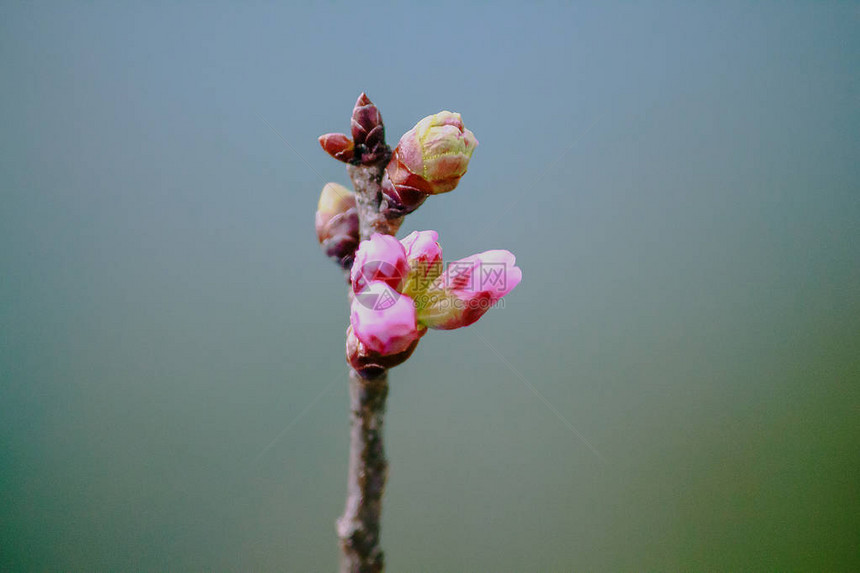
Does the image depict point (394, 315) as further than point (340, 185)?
No

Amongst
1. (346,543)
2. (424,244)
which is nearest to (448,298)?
(424,244)

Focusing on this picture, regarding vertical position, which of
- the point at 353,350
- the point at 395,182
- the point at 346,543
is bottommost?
the point at 346,543

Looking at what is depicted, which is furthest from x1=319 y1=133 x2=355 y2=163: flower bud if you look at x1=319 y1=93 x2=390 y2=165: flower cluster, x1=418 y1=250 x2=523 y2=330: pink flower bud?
x1=418 y1=250 x2=523 y2=330: pink flower bud

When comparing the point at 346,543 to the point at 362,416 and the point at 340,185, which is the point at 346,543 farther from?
the point at 340,185

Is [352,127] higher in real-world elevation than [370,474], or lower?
higher

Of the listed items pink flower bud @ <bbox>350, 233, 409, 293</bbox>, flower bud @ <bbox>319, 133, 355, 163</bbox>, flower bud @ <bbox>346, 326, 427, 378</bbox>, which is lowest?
flower bud @ <bbox>346, 326, 427, 378</bbox>

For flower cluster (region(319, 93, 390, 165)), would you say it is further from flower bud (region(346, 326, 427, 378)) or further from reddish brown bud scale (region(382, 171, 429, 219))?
flower bud (region(346, 326, 427, 378))

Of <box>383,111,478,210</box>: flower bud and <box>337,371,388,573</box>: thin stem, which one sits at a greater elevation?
<box>383,111,478,210</box>: flower bud
